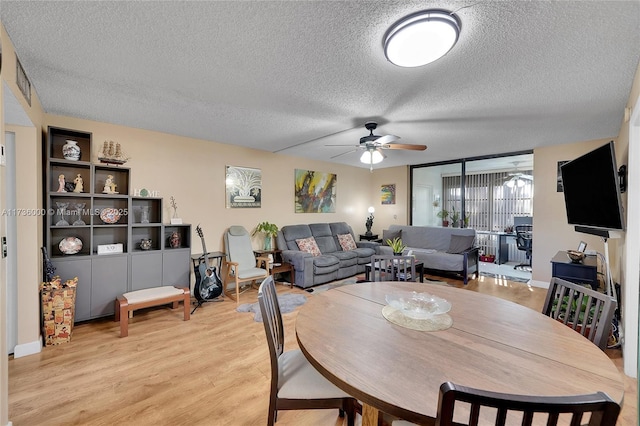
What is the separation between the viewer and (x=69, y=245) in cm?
313

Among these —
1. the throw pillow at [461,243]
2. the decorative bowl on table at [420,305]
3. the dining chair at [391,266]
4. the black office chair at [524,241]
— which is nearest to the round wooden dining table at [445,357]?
the decorative bowl on table at [420,305]

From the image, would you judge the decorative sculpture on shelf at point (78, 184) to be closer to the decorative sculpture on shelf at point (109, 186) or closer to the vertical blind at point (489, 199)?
the decorative sculpture on shelf at point (109, 186)

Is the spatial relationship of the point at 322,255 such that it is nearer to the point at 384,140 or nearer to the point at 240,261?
the point at 240,261

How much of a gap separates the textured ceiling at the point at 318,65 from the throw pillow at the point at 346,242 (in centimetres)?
287

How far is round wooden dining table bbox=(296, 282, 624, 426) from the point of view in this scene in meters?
0.94

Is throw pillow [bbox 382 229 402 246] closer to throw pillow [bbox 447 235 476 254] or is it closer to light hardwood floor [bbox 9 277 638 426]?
throw pillow [bbox 447 235 476 254]

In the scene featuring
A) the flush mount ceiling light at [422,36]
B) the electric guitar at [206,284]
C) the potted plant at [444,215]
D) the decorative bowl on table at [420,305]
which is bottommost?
the electric guitar at [206,284]

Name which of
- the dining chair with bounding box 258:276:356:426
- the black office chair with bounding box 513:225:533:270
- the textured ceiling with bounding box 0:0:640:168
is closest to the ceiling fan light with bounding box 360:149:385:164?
the textured ceiling with bounding box 0:0:640:168

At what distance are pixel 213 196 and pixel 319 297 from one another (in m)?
3.17

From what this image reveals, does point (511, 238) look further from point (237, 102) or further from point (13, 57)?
point (13, 57)

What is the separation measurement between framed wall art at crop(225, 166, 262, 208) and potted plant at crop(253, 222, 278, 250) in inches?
15.1

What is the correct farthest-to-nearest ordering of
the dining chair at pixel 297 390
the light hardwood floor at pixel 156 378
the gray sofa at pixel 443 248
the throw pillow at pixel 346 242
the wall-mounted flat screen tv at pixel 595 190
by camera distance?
the throw pillow at pixel 346 242 < the gray sofa at pixel 443 248 < the wall-mounted flat screen tv at pixel 595 190 < the light hardwood floor at pixel 156 378 < the dining chair at pixel 297 390

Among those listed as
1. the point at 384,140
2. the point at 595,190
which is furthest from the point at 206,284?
the point at 595,190

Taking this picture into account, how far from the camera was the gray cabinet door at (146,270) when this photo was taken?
3416 mm
